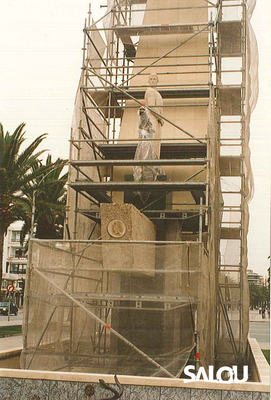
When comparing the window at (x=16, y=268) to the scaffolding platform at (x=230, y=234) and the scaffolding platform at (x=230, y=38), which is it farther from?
the scaffolding platform at (x=230, y=38)

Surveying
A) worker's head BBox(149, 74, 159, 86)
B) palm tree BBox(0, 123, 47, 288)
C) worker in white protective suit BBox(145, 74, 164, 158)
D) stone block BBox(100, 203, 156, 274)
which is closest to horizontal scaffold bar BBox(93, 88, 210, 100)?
worker's head BBox(149, 74, 159, 86)

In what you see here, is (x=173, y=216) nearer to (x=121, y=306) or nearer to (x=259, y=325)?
(x=121, y=306)

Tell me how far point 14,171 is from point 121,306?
8490 mm

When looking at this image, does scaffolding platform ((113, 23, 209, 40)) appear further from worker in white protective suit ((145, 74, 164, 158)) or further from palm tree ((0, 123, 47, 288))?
palm tree ((0, 123, 47, 288))

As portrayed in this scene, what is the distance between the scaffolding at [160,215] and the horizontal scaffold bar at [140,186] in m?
0.02

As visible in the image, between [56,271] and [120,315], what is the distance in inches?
56.1

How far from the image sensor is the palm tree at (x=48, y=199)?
728 inches

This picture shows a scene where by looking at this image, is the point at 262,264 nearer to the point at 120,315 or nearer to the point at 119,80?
the point at 120,315

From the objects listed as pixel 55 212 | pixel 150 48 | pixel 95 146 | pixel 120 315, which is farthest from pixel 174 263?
pixel 55 212

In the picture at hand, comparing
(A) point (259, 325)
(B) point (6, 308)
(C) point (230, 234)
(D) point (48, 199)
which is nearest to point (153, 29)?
(C) point (230, 234)

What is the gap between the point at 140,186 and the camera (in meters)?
11.9

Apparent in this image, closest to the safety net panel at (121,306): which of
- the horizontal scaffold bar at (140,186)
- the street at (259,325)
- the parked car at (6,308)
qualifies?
the horizontal scaffold bar at (140,186)

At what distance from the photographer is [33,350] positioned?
10344mm

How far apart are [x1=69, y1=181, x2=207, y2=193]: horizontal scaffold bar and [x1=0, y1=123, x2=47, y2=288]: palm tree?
502cm
